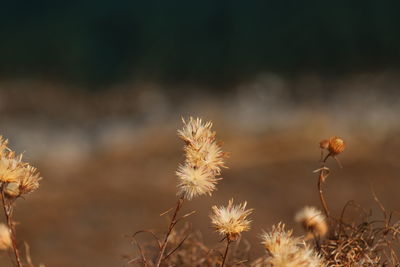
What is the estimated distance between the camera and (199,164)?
72 cm

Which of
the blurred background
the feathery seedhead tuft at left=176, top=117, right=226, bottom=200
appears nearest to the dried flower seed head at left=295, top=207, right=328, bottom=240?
the feathery seedhead tuft at left=176, top=117, right=226, bottom=200

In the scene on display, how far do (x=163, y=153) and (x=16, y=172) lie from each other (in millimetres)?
3961

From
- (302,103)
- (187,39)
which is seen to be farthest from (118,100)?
(302,103)

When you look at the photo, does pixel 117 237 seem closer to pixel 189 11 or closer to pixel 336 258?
pixel 336 258

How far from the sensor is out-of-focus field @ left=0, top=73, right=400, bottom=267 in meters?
3.49

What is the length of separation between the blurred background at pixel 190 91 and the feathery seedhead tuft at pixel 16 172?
3.10 metres

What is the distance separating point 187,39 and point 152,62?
0.37m

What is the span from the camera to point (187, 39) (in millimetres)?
5957

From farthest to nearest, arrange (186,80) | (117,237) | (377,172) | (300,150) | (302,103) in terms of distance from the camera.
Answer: (186,80) < (302,103) < (300,150) < (377,172) < (117,237)

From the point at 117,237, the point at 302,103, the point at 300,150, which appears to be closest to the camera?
the point at 117,237

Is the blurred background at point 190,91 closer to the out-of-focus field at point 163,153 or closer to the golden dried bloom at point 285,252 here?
the out-of-focus field at point 163,153

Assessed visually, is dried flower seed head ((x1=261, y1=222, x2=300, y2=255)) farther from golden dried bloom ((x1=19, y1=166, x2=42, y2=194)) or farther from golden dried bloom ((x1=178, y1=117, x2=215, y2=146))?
golden dried bloom ((x1=19, y1=166, x2=42, y2=194))

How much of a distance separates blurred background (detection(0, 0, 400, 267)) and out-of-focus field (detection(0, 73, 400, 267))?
1 cm

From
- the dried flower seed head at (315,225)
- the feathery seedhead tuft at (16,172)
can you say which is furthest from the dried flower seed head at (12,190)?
the dried flower seed head at (315,225)
